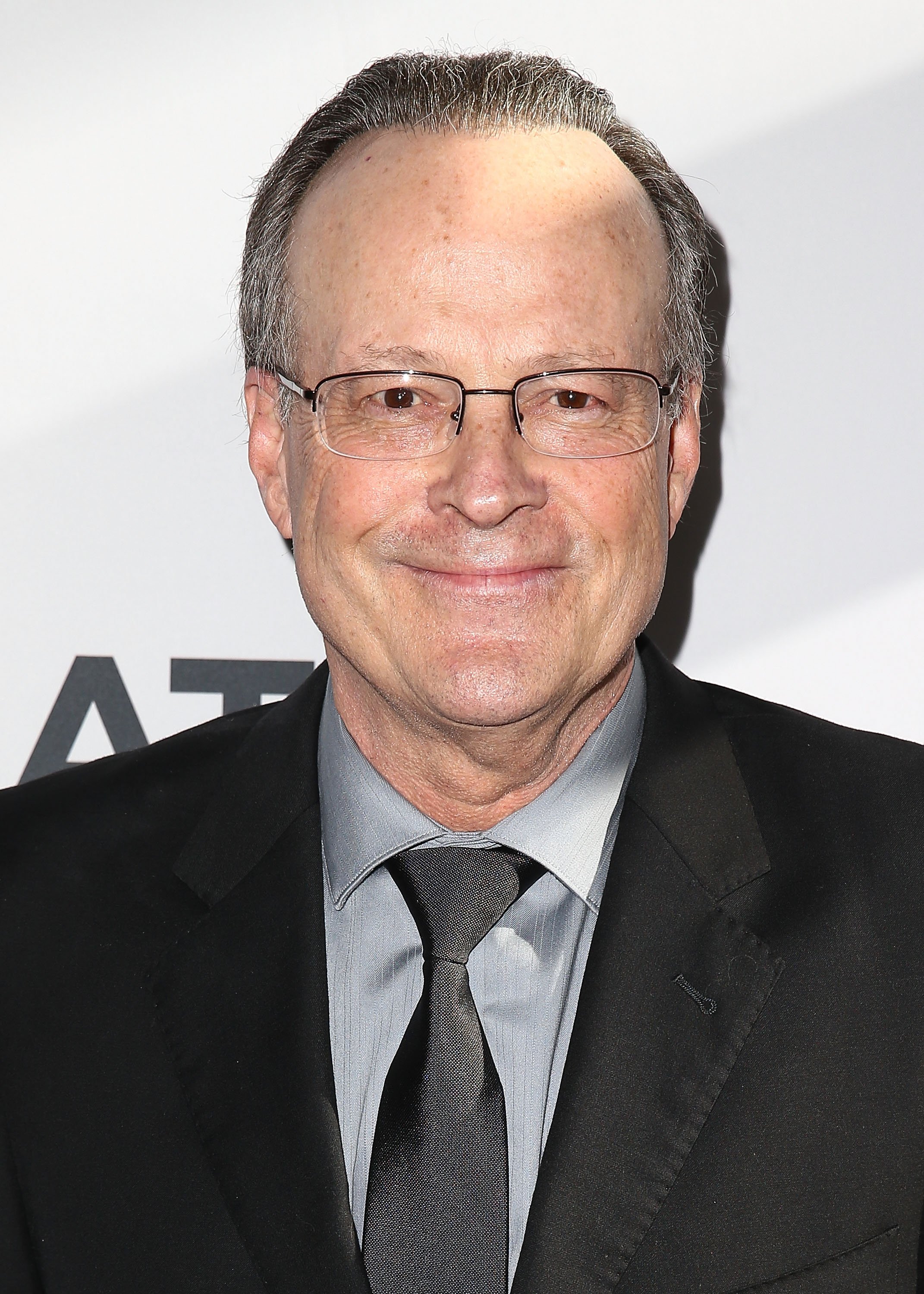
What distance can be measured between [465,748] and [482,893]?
18 centimetres

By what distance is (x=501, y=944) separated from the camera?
1.52 m

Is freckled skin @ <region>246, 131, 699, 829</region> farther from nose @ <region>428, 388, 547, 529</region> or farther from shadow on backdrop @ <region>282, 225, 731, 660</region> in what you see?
shadow on backdrop @ <region>282, 225, 731, 660</region>

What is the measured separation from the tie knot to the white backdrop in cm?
66

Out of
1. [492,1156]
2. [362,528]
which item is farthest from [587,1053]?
[362,528]

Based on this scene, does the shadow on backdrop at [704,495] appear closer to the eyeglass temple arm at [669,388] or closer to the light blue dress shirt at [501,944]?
the eyeglass temple arm at [669,388]

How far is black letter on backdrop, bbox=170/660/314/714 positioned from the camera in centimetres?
215

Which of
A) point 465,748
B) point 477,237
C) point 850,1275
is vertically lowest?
point 850,1275

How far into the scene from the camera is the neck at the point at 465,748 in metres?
1.56

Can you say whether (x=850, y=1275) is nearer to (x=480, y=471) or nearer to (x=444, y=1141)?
(x=444, y=1141)

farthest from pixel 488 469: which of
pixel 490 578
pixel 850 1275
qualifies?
pixel 850 1275

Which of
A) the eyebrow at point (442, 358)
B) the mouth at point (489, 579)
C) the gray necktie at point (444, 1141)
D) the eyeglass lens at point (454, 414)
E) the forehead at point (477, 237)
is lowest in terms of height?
the gray necktie at point (444, 1141)

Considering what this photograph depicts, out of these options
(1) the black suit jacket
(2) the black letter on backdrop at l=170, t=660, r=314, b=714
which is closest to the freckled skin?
(1) the black suit jacket

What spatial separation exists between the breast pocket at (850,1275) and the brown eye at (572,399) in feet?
3.24

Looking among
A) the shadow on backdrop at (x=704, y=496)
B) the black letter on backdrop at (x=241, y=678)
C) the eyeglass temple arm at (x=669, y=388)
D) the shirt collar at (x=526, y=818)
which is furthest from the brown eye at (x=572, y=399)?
the black letter on backdrop at (x=241, y=678)
